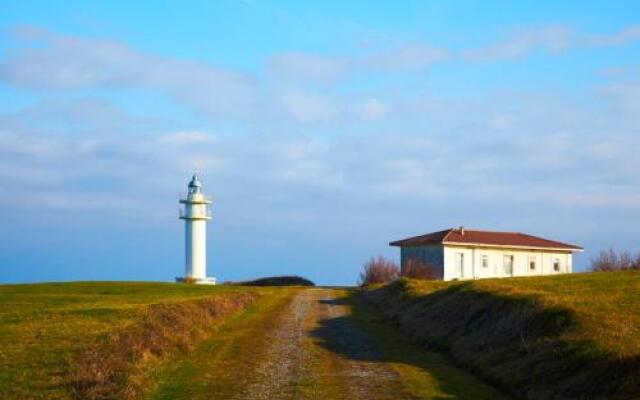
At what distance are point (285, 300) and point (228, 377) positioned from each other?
25.8 meters

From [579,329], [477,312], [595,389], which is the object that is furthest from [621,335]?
[477,312]

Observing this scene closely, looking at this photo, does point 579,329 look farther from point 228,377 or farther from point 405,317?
point 405,317

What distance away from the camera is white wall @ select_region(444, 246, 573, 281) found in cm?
6575

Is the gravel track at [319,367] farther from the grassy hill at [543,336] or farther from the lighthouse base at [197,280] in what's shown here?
the lighthouse base at [197,280]

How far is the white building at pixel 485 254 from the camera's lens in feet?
215

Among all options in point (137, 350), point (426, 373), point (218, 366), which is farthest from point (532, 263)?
point (137, 350)

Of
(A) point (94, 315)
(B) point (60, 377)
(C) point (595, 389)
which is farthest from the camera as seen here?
(A) point (94, 315)

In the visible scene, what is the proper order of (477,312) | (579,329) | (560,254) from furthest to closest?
1. (560,254)
2. (477,312)
3. (579,329)

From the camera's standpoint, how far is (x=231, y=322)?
30.6 m

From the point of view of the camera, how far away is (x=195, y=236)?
72562 millimetres

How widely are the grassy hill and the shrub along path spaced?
82 cm

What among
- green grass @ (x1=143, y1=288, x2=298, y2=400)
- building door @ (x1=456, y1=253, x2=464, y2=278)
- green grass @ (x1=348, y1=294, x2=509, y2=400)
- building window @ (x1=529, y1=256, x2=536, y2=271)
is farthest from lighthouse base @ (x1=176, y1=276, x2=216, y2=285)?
green grass @ (x1=348, y1=294, x2=509, y2=400)

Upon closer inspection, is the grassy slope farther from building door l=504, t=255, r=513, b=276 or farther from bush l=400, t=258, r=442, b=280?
building door l=504, t=255, r=513, b=276

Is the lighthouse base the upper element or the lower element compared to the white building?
lower
